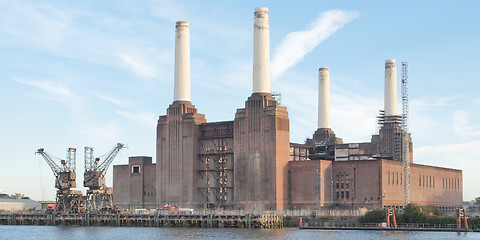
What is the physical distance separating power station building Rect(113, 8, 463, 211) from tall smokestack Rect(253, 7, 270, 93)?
0.20 m

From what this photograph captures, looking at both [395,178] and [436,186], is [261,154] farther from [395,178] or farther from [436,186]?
[436,186]

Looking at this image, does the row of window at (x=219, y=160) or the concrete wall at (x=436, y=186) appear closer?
the row of window at (x=219, y=160)

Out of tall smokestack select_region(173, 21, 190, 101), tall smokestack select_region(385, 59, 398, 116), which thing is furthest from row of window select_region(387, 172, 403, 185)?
tall smokestack select_region(173, 21, 190, 101)

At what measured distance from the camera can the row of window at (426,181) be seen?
569ft

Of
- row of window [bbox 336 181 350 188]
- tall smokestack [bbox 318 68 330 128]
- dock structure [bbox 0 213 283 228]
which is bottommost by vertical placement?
dock structure [bbox 0 213 283 228]

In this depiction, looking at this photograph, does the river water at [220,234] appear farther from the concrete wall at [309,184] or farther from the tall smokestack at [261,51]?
the tall smokestack at [261,51]

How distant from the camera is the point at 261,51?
156 meters

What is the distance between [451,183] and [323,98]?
3829 centimetres

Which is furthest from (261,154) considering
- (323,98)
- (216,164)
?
(323,98)

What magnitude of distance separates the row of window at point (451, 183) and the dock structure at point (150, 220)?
62.0m

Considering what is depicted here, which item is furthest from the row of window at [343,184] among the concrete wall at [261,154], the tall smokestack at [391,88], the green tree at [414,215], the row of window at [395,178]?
the tall smokestack at [391,88]

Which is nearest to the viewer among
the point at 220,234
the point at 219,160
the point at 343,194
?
the point at 220,234

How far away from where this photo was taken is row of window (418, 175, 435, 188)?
569 ft

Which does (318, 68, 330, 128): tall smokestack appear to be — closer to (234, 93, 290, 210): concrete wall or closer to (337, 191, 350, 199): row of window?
(234, 93, 290, 210): concrete wall
